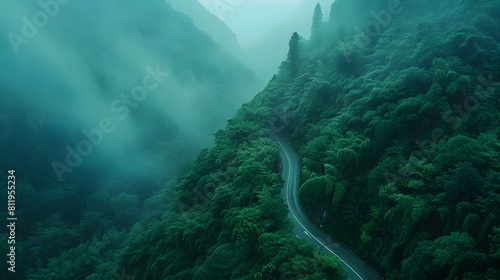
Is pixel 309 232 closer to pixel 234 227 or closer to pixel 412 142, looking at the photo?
pixel 234 227

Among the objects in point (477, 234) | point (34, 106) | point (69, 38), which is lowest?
point (477, 234)

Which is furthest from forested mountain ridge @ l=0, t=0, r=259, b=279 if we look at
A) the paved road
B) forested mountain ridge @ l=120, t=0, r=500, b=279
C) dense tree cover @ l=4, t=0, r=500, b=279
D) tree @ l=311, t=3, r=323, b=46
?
tree @ l=311, t=3, r=323, b=46

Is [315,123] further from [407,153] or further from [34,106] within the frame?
[34,106]

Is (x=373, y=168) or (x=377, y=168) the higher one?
(x=373, y=168)

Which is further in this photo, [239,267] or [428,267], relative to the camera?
[239,267]

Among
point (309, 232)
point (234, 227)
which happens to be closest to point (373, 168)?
point (309, 232)

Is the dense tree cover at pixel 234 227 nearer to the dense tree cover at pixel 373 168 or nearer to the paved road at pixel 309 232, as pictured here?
the dense tree cover at pixel 373 168

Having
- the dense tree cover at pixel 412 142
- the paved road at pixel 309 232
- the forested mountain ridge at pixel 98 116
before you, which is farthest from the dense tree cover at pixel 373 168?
the forested mountain ridge at pixel 98 116

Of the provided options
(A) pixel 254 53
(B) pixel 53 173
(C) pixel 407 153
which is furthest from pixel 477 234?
(A) pixel 254 53
